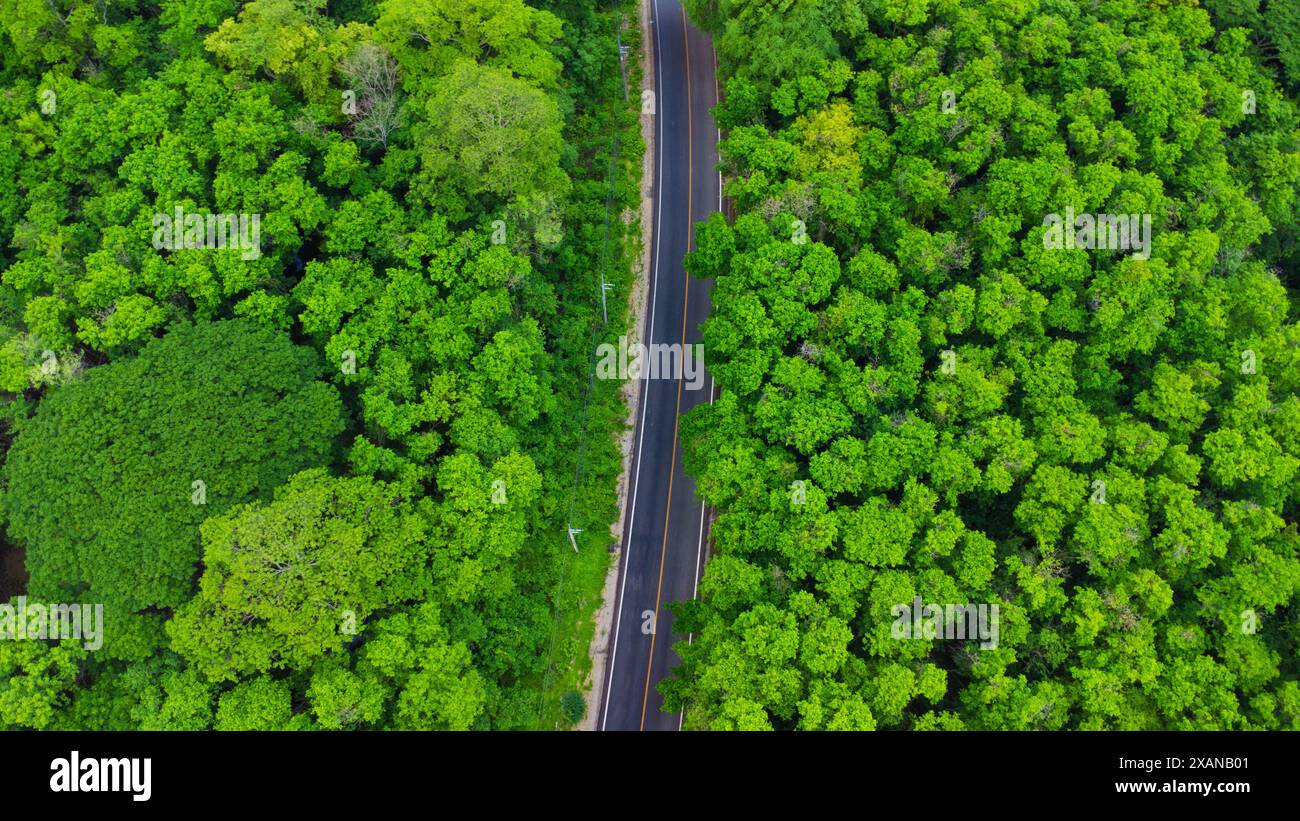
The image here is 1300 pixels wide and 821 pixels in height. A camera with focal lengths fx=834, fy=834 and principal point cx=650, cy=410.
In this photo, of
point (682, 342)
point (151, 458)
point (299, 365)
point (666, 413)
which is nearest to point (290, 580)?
point (151, 458)

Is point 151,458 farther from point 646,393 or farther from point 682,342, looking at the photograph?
point 682,342

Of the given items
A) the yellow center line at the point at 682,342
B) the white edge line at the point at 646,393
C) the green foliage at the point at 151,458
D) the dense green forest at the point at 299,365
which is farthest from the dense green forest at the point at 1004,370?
the green foliage at the point at 151,458

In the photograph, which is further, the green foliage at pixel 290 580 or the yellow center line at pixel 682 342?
the yellow center line at pixel 682 342

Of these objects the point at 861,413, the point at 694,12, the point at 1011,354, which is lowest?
the point at 861,413

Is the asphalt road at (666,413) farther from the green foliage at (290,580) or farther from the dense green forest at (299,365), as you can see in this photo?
the green foliage at (290,580)
